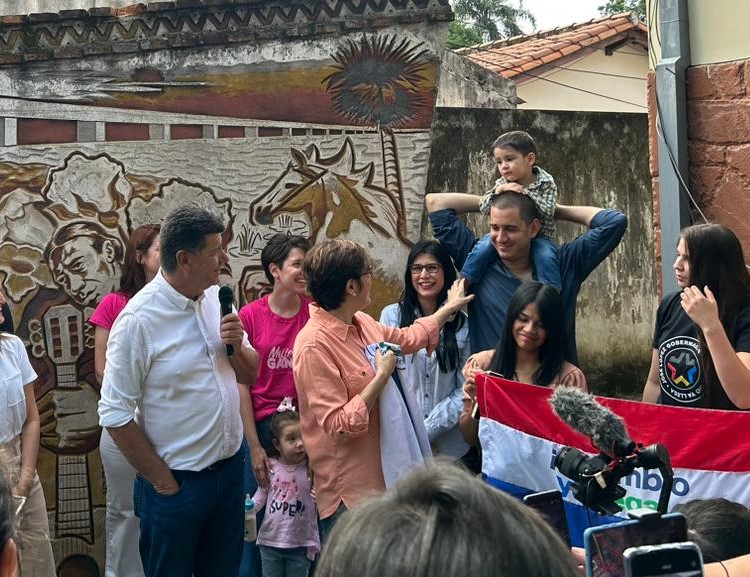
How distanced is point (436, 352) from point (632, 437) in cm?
141

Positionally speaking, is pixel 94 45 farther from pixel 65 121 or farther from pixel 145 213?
pixel 145 213

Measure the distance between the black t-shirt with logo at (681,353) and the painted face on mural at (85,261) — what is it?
3.19m

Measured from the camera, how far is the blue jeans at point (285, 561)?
5.11 meters

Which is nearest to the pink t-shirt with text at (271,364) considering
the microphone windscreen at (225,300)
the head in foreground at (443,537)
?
the microphone windscreen at (225,300)

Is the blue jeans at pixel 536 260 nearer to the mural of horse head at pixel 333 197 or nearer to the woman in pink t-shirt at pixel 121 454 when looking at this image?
the mural of horse head at pixel 333 197

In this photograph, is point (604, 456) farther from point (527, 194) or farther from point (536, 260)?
point (527, 194)

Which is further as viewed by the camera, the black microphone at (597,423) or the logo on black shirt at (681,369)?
the logo on black shirt at (681,369)

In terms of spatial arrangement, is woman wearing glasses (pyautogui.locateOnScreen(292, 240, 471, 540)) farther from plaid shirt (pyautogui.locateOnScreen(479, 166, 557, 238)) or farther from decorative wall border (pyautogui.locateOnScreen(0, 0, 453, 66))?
decorative wall border (pyautogui.locateOnScreen(0, 0, 453, 66))

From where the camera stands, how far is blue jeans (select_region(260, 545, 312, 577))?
511 centimetres

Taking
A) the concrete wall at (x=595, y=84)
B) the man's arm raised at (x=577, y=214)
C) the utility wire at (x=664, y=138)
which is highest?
the concrete wall at (x=595, y=84)

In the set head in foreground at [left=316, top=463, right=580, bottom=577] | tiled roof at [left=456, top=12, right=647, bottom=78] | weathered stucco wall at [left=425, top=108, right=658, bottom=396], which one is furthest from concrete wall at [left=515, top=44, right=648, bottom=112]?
head in foreground at [left=316, top=463, right=580, bottom=577]

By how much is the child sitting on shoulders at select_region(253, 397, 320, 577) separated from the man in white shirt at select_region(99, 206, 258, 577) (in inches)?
26.2

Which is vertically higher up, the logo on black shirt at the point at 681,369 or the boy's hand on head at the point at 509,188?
the boy's hand on head at the point at 509,188

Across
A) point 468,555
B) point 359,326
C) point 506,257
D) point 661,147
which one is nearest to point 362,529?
point 468,555
